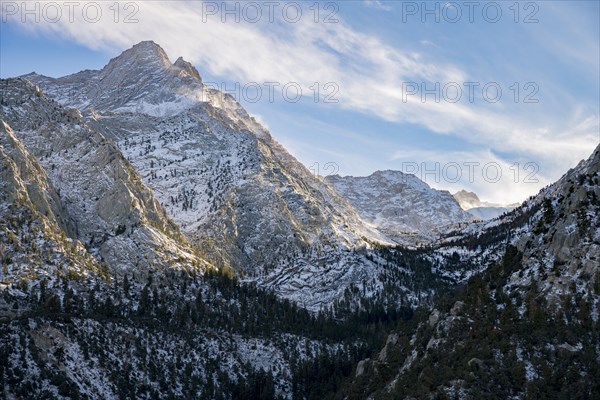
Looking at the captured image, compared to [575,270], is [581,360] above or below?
below

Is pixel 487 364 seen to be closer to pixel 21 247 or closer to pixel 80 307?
pixel 80 307

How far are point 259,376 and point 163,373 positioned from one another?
29325mm

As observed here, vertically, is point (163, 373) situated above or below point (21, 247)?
below

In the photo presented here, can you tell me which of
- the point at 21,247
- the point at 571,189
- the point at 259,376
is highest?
the point at 571,189

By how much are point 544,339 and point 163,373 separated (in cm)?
11152

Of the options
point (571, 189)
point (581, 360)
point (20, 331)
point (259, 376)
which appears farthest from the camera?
point (259, 376)

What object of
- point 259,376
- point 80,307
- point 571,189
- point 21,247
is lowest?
point 259,376

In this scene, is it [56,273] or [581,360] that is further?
[56,273]

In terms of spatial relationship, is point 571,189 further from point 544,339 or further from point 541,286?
point 544,339

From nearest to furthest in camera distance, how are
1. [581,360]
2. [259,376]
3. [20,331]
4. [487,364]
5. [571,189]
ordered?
[581,360] < [487,364] < [571,189] < [20,331] < [259,376]

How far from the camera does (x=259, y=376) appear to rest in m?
191

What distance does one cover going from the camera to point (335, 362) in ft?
652

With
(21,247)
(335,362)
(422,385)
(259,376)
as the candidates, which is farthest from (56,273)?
(422,385)

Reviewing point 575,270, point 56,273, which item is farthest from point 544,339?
point 56,273
